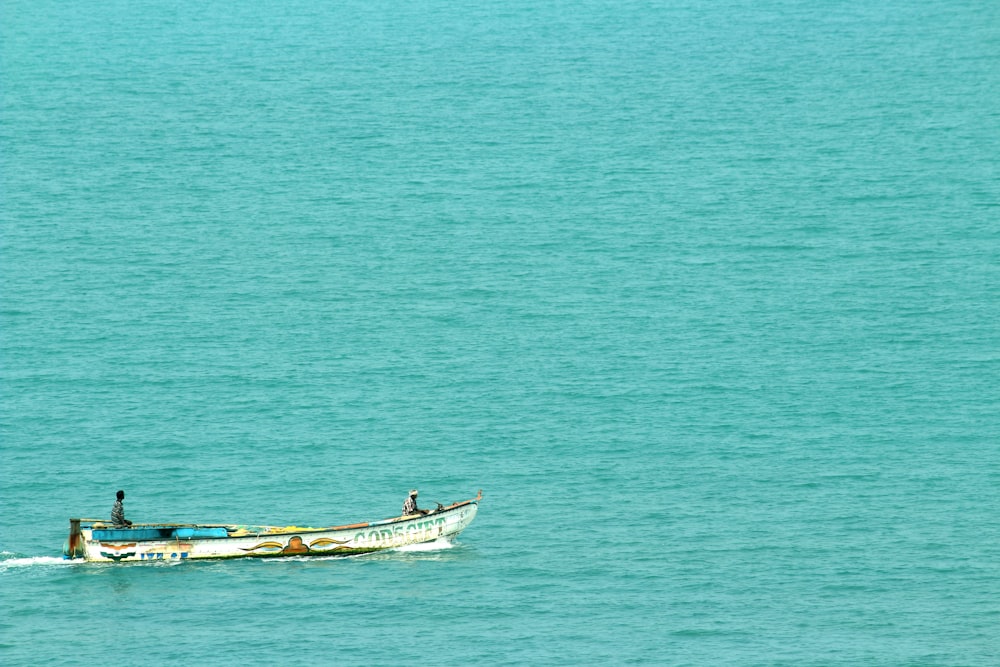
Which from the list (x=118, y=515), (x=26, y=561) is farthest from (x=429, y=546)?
(x=26, y=561)

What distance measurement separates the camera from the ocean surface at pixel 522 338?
80500 mm

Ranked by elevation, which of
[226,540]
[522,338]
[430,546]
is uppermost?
[522,338]

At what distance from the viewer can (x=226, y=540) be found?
8456cm

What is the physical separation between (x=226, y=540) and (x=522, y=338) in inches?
1870

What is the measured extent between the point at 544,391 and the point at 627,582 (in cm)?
3516

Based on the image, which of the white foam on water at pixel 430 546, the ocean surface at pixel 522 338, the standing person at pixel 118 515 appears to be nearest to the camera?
the ocean surface at pixel 522 338

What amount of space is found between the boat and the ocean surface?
904 mm

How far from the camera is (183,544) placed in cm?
8456

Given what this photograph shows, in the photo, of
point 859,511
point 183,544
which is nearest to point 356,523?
point 183,544

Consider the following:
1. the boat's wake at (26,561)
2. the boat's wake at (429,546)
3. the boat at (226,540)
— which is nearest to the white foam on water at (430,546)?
the boat's wake at (429,546)

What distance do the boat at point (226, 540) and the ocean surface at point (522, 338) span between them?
90 centimetres

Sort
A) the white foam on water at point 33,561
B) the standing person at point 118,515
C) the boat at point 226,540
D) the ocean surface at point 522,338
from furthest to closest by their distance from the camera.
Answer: the white foam on water at point 33,561 < the boat at point 226,540 < the standing person at point 118,515 < the ocean surface at point 522,338

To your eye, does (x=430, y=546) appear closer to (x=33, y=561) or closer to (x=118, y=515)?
(x=118, y=515)

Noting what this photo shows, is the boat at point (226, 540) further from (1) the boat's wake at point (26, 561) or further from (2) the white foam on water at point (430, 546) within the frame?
(1) the boat's wake at point (26, 561)
